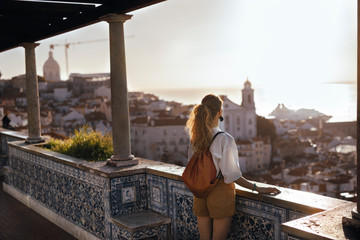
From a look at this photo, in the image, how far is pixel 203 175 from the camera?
304 centimetres

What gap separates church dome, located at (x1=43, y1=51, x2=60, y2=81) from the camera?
11275 centimetres

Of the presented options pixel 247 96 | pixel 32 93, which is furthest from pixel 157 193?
pixel 247 96

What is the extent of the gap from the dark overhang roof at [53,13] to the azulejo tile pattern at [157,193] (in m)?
1.72

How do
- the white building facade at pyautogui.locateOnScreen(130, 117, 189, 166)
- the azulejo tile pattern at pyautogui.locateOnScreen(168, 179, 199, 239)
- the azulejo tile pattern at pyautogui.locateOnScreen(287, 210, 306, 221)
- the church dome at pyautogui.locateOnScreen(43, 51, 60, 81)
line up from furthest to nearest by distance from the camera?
the church dome at pyautogui.locateOnScreen(43, 51, 60, 81), the white building facade at pyautogui.locateOnScreen(130, 117, 189, 166), the azulejo tile pattern at pyautogui.locateOnScreen(168, 179, 199, 239), the azulejo tile pattern at pyautogui.locateOnScreen(287, 210, 306, 221)

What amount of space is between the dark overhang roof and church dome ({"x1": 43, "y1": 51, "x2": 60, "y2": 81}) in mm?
109220

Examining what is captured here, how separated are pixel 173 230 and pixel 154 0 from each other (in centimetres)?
217

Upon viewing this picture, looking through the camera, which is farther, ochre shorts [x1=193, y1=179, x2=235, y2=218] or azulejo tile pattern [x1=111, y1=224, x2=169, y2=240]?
azulejo tile pattern [x1=111, y1=224, x2=169, y2=240]

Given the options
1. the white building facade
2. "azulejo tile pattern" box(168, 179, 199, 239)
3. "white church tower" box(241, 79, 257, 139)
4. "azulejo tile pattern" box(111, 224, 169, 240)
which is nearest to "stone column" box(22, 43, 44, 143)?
"azulejo tile pattern" box(111, 224, 169, 240)

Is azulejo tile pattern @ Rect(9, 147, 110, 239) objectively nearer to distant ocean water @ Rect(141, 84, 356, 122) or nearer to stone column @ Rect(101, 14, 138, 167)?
stone column @ Rect(101, 14, 138, 167)

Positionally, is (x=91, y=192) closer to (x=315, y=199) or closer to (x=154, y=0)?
(x=154, y=0)

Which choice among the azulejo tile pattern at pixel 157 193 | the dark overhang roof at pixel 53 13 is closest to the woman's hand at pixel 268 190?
the azulejo tile pattern at pixel 157 193

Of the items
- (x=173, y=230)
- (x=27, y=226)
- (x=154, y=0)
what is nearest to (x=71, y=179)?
(x=27, y=226)

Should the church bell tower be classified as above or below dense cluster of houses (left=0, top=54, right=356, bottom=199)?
above

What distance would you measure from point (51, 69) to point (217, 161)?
116881 mm
